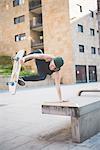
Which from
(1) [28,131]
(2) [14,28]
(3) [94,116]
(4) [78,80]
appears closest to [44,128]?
(1) [28,131]

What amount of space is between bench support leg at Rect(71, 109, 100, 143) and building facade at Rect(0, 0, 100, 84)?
26336 mm

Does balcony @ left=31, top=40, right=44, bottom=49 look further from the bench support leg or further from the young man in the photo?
the bench support leg

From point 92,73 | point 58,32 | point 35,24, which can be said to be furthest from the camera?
point 92,73

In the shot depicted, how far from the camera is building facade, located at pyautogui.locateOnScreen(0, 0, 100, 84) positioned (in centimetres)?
3150

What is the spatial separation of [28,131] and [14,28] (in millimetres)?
32478

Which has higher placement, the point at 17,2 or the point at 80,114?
the point at 17,2

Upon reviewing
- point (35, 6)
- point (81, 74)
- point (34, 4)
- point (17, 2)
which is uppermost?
point (17, 2)

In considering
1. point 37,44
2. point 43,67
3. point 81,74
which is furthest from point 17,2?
point 43,67

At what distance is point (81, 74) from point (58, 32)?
6507mm

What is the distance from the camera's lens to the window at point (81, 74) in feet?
107

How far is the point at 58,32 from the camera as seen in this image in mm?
31984

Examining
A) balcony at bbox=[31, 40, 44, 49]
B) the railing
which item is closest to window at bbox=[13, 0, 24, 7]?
the railing

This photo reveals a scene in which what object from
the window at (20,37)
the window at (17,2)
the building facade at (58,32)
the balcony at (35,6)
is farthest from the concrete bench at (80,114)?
the window at (17,2)

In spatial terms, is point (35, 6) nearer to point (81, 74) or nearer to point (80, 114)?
point (81, 74)
